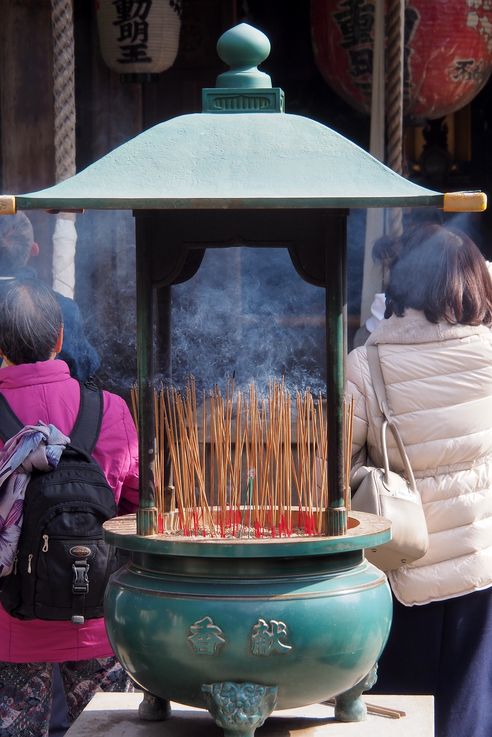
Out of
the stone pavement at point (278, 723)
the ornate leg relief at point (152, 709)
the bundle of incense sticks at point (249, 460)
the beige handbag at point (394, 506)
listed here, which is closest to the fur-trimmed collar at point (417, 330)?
the beige handbag at point (394, 506)

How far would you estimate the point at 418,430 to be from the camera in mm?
3492

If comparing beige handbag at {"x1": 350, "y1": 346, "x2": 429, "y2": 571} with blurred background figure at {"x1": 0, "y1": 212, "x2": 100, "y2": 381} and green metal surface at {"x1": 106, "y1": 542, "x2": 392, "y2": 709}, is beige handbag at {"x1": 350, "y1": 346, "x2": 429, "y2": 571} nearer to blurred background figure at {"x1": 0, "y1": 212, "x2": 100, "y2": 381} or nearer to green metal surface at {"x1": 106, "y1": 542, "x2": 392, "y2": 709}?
green metal surface at {"x1": 106, "y1": 542, "x2": 392, "y2": 709}

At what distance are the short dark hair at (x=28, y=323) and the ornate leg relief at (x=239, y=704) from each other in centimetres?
122

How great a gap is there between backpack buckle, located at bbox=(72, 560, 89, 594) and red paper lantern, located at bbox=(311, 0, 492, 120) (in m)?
3.18

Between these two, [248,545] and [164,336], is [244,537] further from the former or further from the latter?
[164,336]

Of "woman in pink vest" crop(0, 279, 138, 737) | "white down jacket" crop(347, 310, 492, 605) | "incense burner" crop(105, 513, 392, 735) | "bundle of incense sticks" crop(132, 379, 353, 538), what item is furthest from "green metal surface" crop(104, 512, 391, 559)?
"white down jacket" crop(347, 310, 492, 605)

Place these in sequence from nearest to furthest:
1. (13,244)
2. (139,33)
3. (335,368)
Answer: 1. (335,368)
2. (13,244)
3. (139,33)

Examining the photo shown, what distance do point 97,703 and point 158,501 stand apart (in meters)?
0.56

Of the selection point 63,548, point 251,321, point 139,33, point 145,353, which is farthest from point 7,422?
point 139,33

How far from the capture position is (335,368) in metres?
2.69

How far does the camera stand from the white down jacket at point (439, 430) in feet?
11.5

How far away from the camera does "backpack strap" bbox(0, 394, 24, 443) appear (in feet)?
10.7

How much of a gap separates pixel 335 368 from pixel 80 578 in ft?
3.13

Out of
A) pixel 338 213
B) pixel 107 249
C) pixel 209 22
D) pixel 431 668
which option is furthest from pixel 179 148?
pixel 209 22
